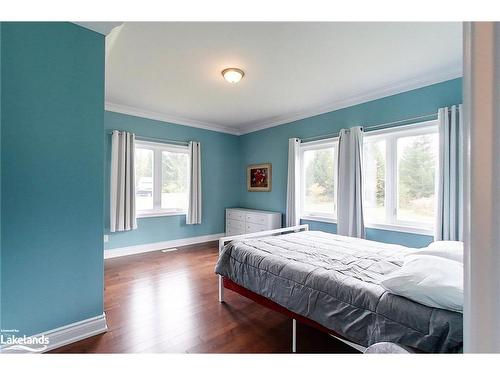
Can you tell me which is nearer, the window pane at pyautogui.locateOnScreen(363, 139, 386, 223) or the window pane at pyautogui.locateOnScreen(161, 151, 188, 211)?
the window pane at pyautogui.locateOnScreen(363, 139, 386, 223)

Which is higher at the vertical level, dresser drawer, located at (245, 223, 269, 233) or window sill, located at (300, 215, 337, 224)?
window sill, located at (300, 215, 337, 224)

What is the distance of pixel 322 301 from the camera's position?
1.55 m

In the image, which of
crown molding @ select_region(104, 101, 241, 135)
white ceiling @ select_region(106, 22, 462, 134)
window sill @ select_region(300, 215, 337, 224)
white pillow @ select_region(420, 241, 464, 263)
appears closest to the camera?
white pillow @ select_region(420, 241, 464, 263)

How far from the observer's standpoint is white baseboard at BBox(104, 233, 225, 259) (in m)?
3.84

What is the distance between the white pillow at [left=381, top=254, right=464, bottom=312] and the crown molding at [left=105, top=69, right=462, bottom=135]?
2.36 metres

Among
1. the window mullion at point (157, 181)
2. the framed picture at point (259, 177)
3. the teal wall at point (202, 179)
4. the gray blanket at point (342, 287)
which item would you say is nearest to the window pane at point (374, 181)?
the gray blanket at point (342, 287)

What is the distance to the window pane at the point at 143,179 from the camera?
4133 mm

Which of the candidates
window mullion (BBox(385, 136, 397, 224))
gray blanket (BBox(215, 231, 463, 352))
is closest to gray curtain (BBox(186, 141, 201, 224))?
gray blanket (BBox(215, 231, 463, 352))

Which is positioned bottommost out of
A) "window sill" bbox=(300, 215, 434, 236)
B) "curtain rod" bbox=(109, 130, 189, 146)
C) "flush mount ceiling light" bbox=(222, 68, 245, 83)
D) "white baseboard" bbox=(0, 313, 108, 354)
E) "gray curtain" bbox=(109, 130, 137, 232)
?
"white baseboard" bbox=(0, 313, 108, 354)

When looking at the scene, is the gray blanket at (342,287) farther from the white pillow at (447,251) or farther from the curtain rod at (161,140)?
the curtain rod at (161,140)

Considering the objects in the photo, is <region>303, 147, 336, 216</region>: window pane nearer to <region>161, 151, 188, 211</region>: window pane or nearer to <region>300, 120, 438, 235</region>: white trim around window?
<region>300, 120, 438, 235</region>: white trim around window

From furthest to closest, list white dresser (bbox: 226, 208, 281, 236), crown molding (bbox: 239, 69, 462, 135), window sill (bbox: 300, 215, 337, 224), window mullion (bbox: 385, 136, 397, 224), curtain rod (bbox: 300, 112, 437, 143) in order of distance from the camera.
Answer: white dresser (bbox: 226, 208, 281, 236), window sill (bbox: 300, 215, 337, 224), window mullion (bbox: 385, 136, 397, 224), curtain rod (bbox: 300, 112, 437, 143), crown molding (bbox: 239, 69, 462, 135)

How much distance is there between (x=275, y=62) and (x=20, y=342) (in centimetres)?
313
